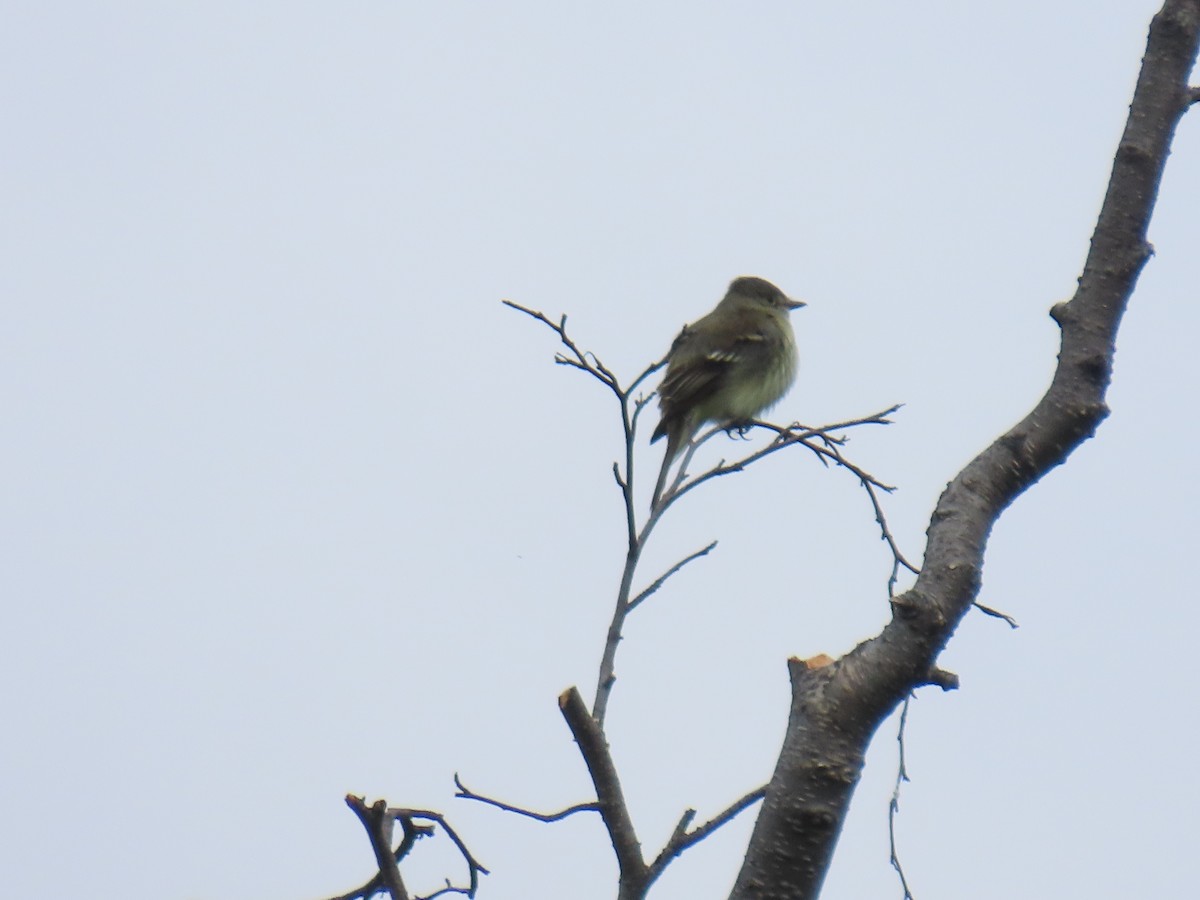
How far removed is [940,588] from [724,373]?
19.4 feet

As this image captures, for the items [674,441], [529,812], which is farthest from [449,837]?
[674,441]

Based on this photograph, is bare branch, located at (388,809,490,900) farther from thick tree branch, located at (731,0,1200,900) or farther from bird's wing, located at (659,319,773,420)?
bird's wing, located at (659,319,773,420)

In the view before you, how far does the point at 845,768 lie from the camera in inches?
79.8

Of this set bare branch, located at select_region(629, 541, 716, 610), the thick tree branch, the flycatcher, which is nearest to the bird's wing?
the flycatcher

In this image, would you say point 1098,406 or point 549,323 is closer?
point 1098,406

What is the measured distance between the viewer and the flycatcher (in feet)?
25.4

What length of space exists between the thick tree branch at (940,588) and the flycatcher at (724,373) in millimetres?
4953

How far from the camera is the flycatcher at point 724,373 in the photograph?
25.4 feet

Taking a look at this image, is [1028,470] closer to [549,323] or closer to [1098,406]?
[1098,406]

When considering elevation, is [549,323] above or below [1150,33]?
above

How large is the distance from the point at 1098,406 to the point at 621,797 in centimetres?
104

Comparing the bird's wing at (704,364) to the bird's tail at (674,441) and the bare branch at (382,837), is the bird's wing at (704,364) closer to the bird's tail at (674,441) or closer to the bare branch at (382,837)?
the bird's tail at (674,441)

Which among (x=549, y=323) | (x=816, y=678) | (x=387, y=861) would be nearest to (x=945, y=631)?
(x=816, y=678)

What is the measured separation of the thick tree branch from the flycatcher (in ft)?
16.2
